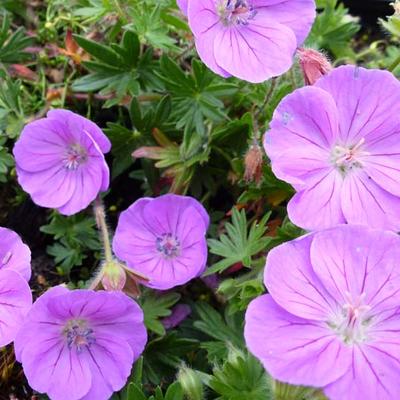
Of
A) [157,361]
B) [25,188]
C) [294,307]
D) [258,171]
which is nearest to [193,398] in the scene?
[157,361]

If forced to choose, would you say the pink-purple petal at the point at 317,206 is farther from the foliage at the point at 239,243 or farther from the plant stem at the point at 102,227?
the plant stem at the point at 102,227

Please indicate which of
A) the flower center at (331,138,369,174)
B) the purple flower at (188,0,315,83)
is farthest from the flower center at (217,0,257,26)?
the flower center at (331,138,369,174)

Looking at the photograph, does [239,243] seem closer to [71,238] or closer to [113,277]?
[113,277]

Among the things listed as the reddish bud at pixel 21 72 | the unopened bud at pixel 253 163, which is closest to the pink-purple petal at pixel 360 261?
the unopened bud at pixel 253 163

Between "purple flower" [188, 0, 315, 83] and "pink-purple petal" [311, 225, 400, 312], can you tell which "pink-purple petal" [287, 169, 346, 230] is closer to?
"pink-purple petal" [311, 225, 400, 312]

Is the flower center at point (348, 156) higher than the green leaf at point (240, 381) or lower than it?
higher
